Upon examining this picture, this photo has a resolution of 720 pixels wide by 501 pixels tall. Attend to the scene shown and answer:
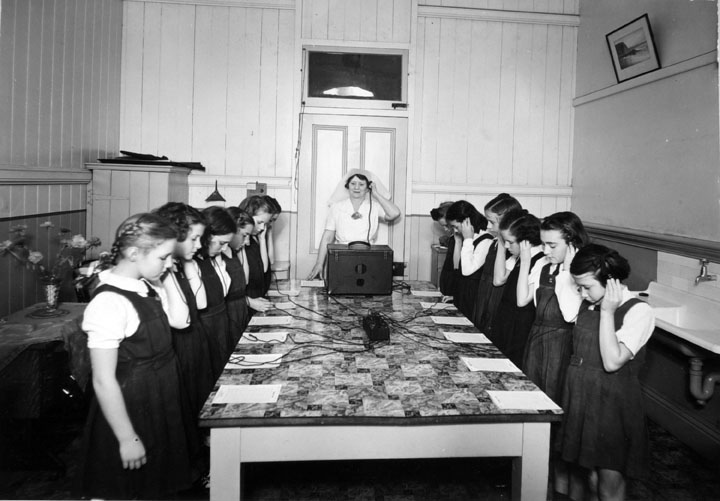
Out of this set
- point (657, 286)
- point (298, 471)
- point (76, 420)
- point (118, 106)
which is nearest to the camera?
point (298, 471)

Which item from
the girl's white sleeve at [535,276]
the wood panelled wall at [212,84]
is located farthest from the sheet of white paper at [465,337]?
the wood panelled wall at [212,84]

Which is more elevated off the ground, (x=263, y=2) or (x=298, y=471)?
(x=263, y=2)

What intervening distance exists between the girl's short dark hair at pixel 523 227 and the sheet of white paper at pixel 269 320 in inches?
51.2

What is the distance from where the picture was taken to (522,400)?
193cm

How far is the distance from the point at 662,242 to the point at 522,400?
2.47 metres

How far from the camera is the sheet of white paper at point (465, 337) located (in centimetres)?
269

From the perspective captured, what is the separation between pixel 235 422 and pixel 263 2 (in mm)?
4585

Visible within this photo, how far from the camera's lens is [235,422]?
5.71 ft

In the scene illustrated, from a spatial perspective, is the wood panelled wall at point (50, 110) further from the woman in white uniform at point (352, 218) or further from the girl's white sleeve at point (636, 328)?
the girl's white sleeve at point (636, 328)

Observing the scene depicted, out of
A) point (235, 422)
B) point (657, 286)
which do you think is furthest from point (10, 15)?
point (657, 286)

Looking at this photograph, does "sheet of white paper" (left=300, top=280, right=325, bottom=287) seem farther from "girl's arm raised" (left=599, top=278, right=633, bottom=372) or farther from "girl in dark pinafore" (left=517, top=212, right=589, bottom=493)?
"girl's arm raised" (left=599, top=278, right=633, bottom=372)

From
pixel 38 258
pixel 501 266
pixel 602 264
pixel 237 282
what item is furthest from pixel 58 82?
pixel 602 264

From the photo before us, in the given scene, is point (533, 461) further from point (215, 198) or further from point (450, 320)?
point (215, 198)

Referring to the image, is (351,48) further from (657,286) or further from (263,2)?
(657,286)
